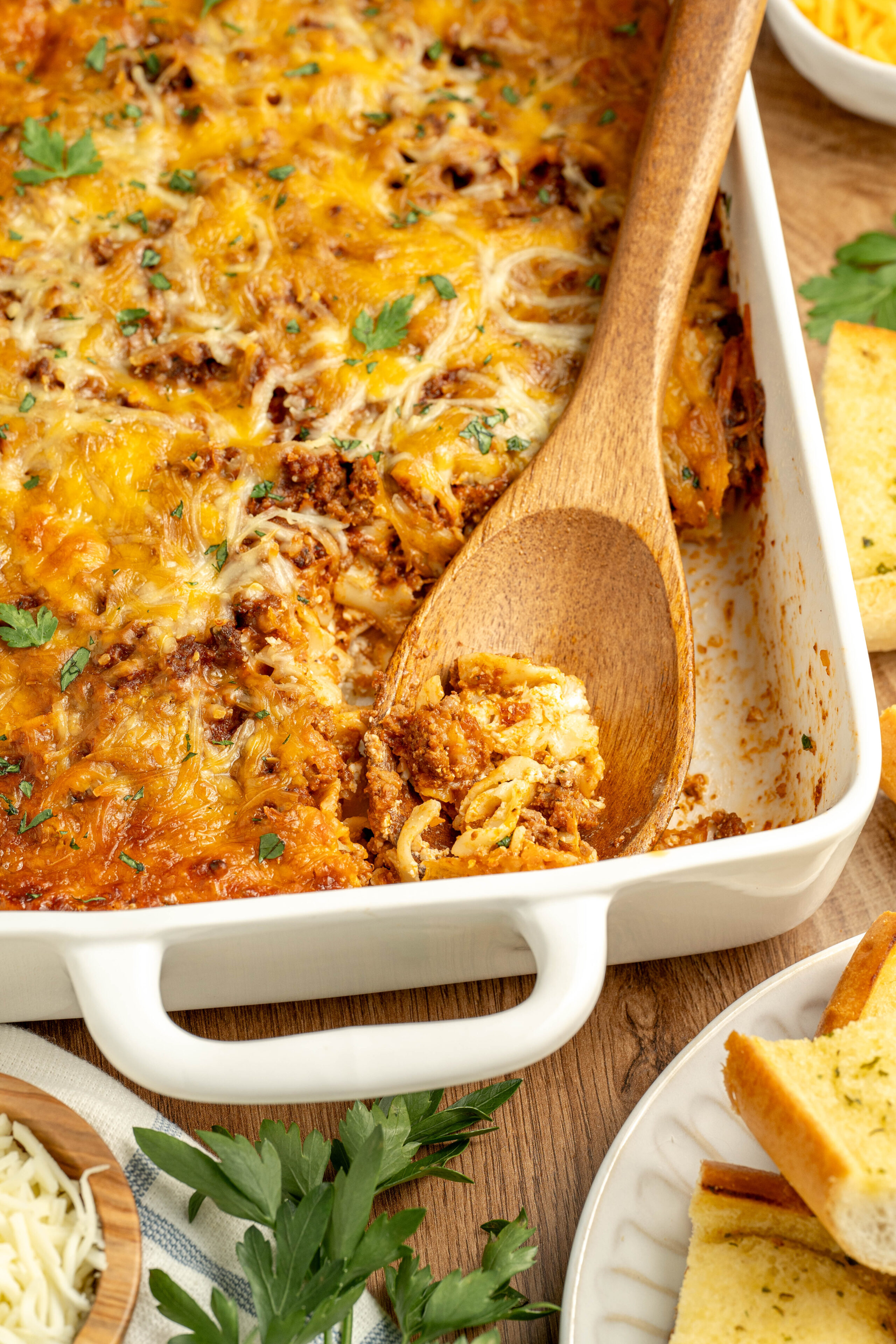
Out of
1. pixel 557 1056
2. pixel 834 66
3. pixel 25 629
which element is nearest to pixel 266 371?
pixel 25 629

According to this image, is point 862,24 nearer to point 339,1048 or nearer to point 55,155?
point 55,155

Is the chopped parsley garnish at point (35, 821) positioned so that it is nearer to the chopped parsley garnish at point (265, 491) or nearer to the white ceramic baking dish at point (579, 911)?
the white ceramic baking dish at point (579, 911)

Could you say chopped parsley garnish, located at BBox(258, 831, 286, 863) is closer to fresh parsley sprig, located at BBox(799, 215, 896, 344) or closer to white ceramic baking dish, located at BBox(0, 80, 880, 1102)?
white ceramic baking dish, located at BBox(0, 80, 880, 1102)

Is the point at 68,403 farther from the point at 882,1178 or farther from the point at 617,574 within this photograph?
the point at 882,1178

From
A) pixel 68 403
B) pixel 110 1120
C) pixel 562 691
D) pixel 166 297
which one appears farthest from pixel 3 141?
pixel 110 1120

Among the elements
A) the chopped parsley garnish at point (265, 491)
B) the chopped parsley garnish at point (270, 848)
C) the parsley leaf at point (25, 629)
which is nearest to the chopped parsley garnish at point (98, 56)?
the chopped parsley garnish at point (265, 491)
